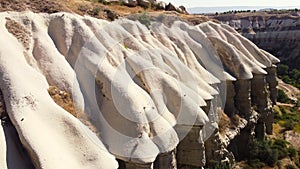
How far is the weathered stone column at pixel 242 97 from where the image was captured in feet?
90.7

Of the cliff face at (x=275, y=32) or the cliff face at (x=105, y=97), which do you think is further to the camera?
the cliff face at (x=275, y=32)

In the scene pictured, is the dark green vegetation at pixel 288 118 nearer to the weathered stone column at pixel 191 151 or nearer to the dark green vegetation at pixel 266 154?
the dark green vegetation at pixel 266 154

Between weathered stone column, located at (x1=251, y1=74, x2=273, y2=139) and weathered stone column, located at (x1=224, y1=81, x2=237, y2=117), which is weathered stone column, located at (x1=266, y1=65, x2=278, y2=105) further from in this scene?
weathered stone column, located at (x1=224, y1=81, x2=237, y2=117)

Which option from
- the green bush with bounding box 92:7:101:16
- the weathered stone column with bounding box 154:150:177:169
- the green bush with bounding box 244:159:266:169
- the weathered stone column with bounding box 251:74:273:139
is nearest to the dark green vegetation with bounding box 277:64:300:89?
the weathered stone column with bounding box 251:74:273:139

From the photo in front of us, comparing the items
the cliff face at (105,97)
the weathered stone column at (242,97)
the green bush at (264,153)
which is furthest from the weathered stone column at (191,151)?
the weathered stone column at (242,97)

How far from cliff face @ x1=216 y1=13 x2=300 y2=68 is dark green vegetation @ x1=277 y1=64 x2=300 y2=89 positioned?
178 inches

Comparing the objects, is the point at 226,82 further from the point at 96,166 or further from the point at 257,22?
the point at 257,22

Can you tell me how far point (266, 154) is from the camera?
26656 mm

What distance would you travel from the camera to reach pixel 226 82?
2634 centimetres

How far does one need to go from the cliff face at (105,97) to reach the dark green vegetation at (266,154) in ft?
5.63

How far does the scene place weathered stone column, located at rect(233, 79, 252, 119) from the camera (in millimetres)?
27656

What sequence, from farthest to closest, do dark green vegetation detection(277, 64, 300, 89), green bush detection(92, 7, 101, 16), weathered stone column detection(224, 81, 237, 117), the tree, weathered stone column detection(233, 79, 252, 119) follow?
the tree → dark green vegetation detection(277, 64, 300, 89) → weathered stone column detection(233, 79, 252, 119) → weathered stone column detection(224, 81, 237, 117) → green bush detection(92, 7, 101, 16)

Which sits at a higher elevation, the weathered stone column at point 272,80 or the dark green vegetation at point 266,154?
the weathered stone column at point 272,80

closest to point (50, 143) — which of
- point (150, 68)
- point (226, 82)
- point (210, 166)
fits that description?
point (150, 68)
